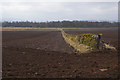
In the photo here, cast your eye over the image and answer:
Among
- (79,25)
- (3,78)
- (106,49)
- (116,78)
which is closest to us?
(116,78)

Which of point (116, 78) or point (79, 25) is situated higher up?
point (79, 25)

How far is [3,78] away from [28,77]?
0.81 m

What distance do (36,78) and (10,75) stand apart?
1.06 meters

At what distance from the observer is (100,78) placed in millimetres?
5688

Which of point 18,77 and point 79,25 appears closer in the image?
point 18,77

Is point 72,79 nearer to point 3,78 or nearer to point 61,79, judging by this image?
point 61,79

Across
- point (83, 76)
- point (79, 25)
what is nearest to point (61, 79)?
point (83, 76)

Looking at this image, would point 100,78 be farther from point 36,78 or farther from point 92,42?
point 92,42

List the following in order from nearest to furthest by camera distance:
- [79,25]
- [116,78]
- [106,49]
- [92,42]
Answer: [116,78], [106,49], [92,42], [79,25]

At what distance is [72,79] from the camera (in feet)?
18.7

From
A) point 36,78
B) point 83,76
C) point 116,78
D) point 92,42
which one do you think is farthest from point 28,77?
point 92,42

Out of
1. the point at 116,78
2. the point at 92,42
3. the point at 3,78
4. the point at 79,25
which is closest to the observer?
the point at 116,78

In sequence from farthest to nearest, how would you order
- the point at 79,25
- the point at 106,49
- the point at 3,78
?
the point at 79,25 → the point at 106,49 → the point at 3,78

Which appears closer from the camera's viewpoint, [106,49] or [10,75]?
[10,75]
